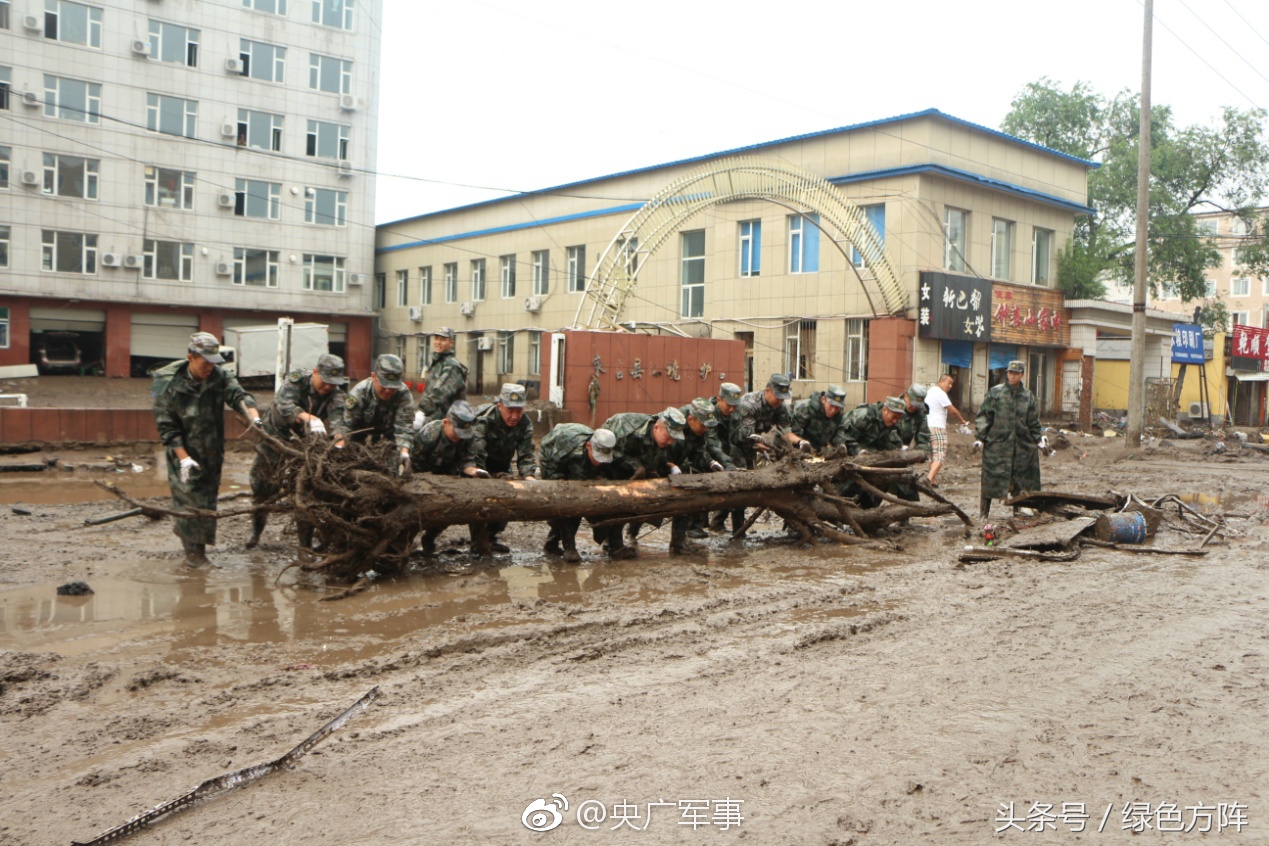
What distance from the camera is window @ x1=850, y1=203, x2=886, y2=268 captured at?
22578mm

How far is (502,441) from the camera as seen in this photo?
820cm

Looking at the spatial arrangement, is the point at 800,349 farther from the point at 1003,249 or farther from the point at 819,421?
the point at 819,421

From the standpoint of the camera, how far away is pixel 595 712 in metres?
4.28

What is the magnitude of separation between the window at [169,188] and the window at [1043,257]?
25649 millimetres

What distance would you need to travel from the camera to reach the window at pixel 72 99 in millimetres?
29891

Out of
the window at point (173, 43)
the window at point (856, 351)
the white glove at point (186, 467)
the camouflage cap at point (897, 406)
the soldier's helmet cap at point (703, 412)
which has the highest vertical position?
the window at point (173, 43)

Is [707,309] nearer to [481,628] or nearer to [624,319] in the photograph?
[624,319]

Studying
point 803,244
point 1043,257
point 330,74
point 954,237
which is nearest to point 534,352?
point 803,244

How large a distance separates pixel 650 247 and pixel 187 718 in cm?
2156

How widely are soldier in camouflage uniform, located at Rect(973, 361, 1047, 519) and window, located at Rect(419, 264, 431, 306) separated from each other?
2862cm

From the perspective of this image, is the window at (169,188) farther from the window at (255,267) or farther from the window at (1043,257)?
the window at (1043,257)

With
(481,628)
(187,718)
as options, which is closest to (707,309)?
(481,628)

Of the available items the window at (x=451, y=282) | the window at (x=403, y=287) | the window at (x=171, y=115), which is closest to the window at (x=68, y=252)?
the window at (x=171, y=115)

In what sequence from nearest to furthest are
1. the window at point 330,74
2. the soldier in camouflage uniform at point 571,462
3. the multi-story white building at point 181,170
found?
the soldier in camouflage uniform at point 571,462, the multi-story white building at point 181,170, the window at point 330,74
